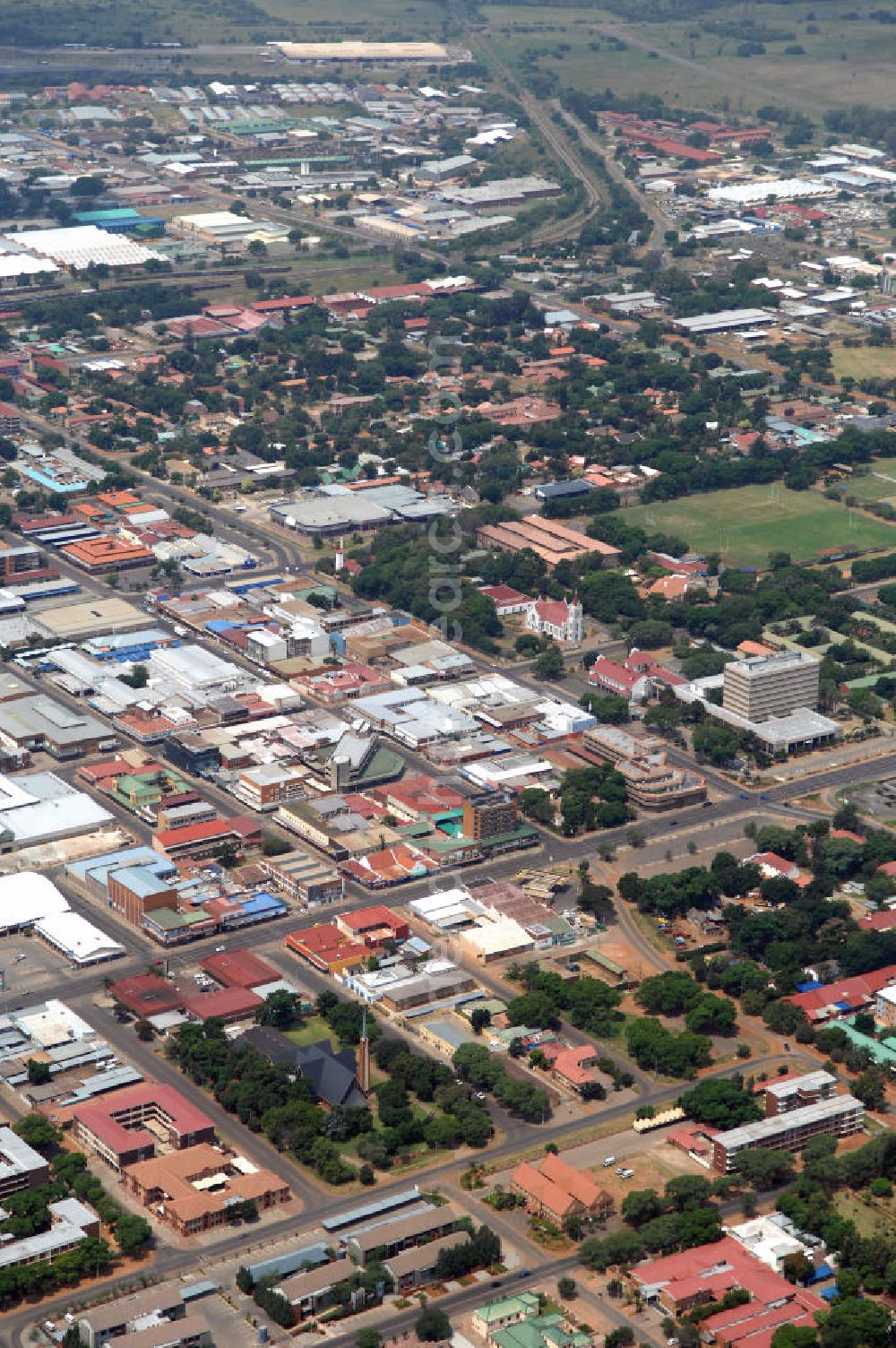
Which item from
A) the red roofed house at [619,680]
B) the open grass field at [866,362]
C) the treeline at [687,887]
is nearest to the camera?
the treeline at [687,887]

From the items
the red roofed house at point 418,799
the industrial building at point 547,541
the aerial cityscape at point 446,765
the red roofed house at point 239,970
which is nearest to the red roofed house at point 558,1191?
the aerial cityscape at point 446,765

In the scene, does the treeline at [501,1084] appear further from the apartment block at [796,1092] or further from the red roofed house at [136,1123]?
the red roofed house at [136,1123]

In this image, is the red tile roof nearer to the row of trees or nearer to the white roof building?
the row of trees

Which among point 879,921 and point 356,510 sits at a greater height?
point 356,510

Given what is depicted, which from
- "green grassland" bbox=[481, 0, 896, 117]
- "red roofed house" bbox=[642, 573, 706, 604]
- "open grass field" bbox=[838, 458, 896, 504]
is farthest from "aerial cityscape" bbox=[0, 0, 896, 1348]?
"green grassland" bbox=[481, 0, 896, 117]

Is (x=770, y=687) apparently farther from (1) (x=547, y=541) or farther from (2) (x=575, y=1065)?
(2) (x=575, y=1065)

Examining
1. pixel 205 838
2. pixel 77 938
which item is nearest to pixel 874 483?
pixel 205 838

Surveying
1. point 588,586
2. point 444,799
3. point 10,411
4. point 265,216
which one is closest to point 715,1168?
point 444,799
